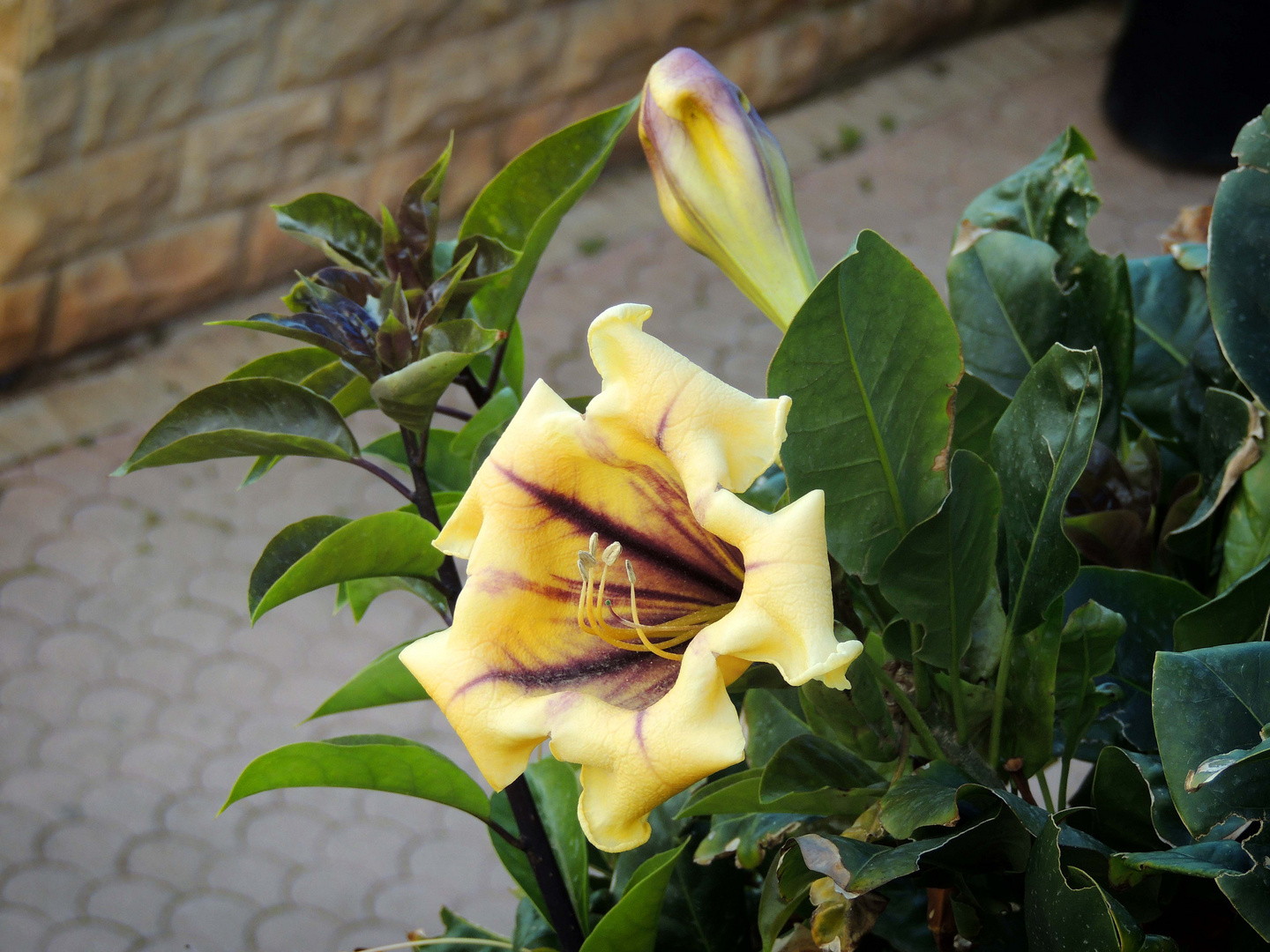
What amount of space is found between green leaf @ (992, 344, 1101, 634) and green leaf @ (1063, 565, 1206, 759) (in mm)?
91

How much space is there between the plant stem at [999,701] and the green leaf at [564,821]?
26 cm

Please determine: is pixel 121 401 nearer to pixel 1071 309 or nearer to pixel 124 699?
pixel 124 699

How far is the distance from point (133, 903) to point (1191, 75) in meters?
3.81

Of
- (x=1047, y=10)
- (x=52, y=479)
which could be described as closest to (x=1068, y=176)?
(x=52, y=479)

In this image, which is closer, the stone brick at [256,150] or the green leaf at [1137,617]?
the green leaf at [1137,617]

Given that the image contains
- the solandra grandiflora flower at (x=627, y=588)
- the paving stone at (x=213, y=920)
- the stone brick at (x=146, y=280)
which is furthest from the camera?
the stone brick at (x=146, y=280)

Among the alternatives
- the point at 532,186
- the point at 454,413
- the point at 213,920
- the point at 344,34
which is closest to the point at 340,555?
the point at 454,413

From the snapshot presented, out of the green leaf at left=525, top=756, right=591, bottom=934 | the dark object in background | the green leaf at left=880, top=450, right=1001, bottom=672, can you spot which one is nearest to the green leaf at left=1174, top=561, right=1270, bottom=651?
the green leaf at left=880, top=450, right=1001, bottom=672

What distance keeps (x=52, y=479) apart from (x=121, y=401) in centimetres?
28

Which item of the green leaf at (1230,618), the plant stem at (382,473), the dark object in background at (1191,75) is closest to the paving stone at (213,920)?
the plant stem at (382,473)

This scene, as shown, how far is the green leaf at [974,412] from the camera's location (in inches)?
25.4

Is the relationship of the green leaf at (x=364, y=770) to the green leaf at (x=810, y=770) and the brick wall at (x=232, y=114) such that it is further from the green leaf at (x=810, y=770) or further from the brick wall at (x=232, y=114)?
the brick wall at (x=232, y=114)

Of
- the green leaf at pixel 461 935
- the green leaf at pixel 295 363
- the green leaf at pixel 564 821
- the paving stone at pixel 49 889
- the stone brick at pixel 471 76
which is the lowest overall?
the paving stone at pixel 49 889

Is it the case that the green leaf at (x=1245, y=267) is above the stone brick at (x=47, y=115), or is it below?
above
